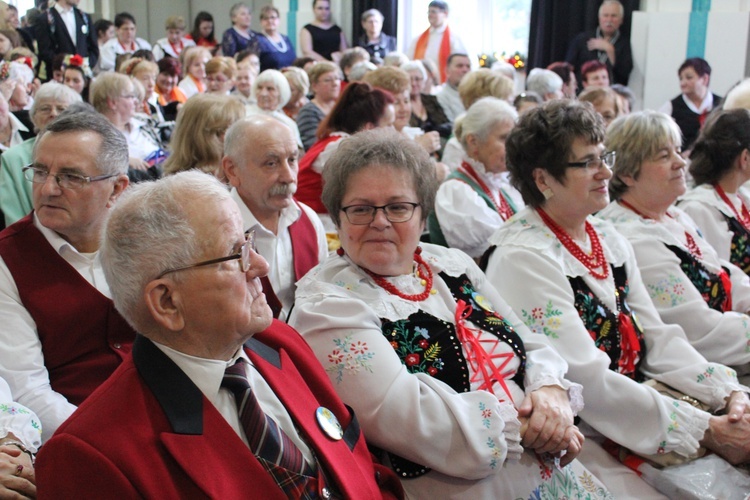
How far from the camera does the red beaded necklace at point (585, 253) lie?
2359 millimetres

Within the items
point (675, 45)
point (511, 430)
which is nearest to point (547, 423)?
point (511, 430)

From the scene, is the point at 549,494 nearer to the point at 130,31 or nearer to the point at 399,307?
the point at 399,307

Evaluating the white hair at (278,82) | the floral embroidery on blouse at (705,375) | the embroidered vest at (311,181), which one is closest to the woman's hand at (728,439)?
the floral embroidery on blouse at (705,375)

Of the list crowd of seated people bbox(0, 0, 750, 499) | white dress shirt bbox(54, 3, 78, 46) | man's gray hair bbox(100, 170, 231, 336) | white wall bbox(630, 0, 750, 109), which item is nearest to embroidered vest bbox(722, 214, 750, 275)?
crowd of seated people bbox(0, 0, 750, 499)

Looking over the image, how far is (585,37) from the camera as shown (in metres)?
8.69

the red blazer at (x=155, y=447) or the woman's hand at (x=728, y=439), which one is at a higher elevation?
the red blazer at (x=155, y=447)

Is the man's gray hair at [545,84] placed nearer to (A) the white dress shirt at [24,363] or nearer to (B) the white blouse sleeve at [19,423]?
(A) the white dress shirt at [24,363]

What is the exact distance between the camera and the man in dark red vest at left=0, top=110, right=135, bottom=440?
1.84 meters

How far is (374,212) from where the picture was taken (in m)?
1.96

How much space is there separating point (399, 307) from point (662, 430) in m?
0.82

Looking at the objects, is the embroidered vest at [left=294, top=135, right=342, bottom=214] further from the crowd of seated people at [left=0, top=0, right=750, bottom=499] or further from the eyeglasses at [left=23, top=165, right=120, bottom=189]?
the eyeglasses at [left=23, top=165, right=120, bottom=189]

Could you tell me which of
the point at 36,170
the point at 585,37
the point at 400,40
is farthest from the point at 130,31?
the point at 36,170

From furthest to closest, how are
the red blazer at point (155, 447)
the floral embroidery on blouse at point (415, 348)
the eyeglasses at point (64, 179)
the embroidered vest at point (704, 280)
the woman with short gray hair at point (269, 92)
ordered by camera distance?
the woman with short gray hair at point (269, 92)
the embroidered vest at point (704, 280)
the eyeglasses at point (64, 179)
the floral embroidery on blouse at point (415, 348)
the red blazer at point (155, 447)

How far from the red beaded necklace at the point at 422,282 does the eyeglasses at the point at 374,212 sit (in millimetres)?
134
